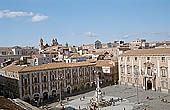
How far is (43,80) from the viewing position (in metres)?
43.6

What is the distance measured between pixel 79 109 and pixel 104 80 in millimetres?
25831

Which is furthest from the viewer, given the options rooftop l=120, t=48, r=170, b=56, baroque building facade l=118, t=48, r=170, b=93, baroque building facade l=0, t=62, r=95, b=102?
rooftop l=120, t=48, r=170, b=56

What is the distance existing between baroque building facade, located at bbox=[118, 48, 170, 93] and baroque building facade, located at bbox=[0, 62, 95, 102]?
9421mm

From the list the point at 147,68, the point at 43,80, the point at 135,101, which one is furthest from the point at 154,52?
the point at 43,80

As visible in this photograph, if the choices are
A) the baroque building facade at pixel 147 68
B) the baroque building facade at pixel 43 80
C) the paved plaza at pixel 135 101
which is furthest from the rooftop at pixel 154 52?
the baroque building facade at pixel 43 80

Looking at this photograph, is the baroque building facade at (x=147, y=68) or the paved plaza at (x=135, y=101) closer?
the paved plaza at (x=135, y=101)

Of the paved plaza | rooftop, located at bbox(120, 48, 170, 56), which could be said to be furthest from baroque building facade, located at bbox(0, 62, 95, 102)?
rooftop, located at bbox(120, 48, 170, 56)

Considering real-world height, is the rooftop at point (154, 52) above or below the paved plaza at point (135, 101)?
above

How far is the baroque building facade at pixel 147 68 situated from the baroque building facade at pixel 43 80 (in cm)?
942

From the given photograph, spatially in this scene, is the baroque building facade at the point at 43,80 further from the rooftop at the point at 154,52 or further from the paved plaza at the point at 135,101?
the rooftop at the point at 154,52

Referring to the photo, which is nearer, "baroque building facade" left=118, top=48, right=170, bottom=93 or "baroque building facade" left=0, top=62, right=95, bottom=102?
"baroque building facade" left=0, top=62, right=95, bottom=102

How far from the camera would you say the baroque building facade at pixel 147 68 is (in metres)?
46.3

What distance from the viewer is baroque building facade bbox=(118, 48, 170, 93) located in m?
46.3

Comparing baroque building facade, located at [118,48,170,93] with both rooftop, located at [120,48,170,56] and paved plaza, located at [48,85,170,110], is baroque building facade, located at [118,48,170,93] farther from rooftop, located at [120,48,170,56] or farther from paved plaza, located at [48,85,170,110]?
paved plaza, located at [48,85,170,110]
